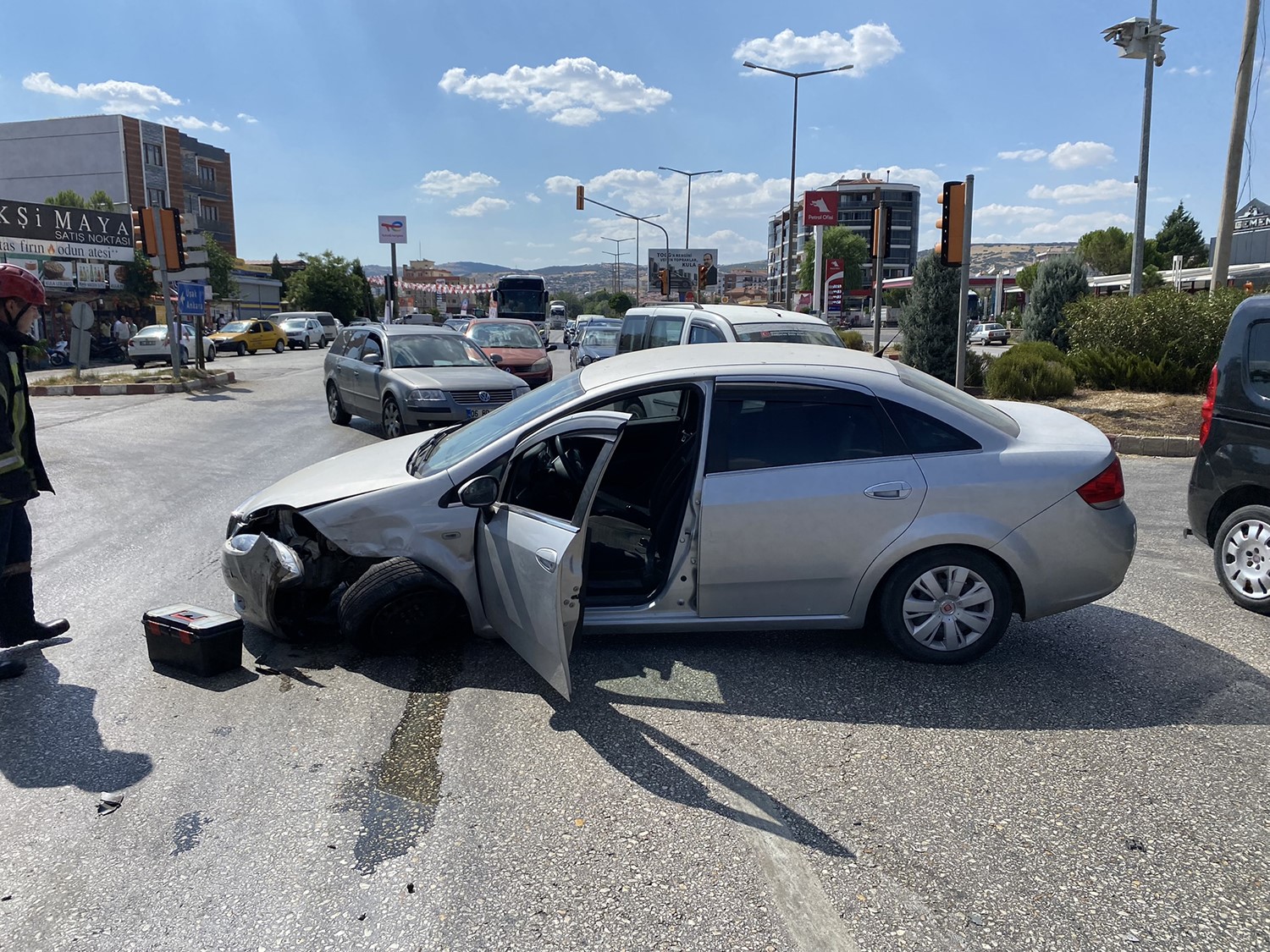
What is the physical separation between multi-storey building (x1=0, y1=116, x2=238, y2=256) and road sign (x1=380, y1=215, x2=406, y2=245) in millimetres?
38028

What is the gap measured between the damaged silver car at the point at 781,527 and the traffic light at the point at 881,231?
12126 mm

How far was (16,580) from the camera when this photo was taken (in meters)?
4.81

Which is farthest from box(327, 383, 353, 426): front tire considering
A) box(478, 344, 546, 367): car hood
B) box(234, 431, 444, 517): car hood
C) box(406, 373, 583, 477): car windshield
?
box(406, 373, 583, 477): car windshield

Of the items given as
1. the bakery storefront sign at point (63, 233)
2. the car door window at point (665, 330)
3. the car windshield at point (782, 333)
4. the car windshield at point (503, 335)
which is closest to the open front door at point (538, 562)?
the car windshield at point (782, 333)

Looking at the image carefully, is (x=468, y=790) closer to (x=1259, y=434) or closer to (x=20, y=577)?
(x=20, y=577)

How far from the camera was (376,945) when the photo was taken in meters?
2.71

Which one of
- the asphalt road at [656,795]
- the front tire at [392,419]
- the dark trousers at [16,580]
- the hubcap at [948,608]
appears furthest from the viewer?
the front tire at [392,419]

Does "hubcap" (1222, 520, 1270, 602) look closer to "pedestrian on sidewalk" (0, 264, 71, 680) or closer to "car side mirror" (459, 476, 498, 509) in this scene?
"car side mirror" (459, 476, 498, 509)

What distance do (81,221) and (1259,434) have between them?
46615 mm

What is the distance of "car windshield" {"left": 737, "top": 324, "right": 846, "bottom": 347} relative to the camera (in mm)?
10393

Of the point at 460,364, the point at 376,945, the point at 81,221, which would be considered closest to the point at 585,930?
the point at 376,945

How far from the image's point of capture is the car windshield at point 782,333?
10.4 meters

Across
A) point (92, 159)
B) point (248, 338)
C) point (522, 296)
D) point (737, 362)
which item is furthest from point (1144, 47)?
point (92, 159)

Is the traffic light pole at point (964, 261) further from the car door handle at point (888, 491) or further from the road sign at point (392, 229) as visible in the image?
the road sign at point (392, 229)
